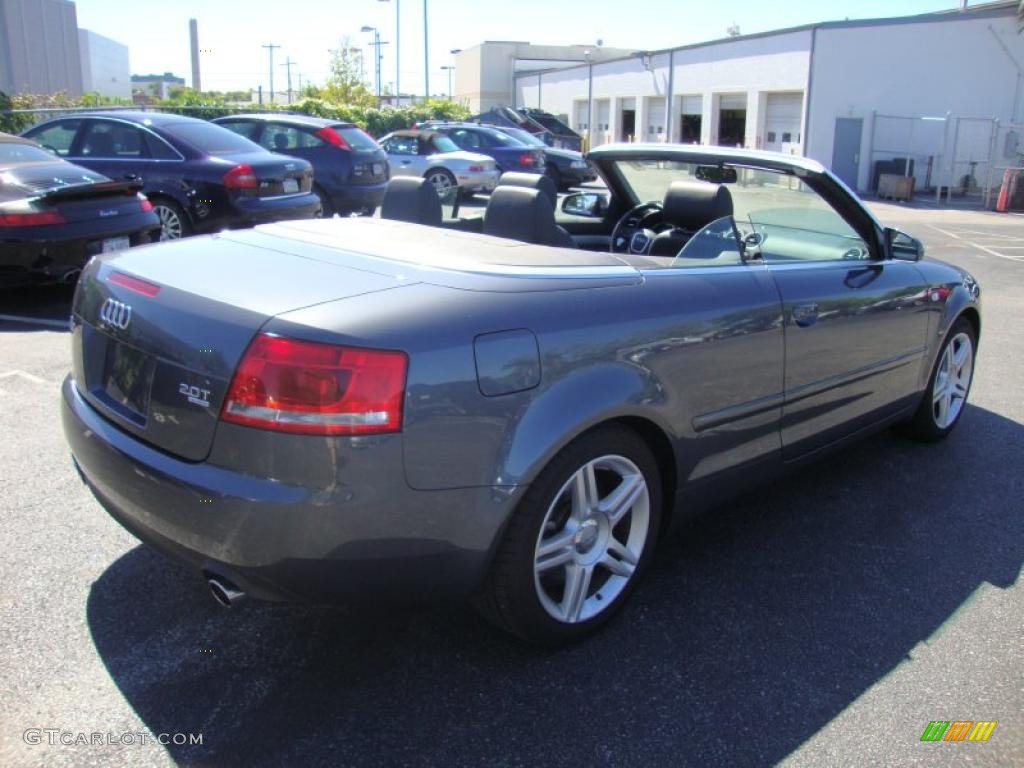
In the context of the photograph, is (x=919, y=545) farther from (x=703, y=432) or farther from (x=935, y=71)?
(x=935, y=71)

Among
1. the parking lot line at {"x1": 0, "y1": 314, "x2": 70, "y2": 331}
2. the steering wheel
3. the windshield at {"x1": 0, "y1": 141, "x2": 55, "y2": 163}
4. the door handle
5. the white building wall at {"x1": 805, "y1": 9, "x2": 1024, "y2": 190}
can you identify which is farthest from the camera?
the white building wall at {"x1": 805, "y1": 9, "x2": 1024, "y2": 190}

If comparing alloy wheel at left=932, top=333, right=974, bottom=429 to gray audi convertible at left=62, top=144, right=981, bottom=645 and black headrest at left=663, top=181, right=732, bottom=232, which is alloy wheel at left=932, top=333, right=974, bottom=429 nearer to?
gray audi convertible at left=62, top=144, right=981, bottom=645

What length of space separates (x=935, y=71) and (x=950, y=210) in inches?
261

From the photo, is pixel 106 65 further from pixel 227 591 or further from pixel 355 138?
pixel 227 591

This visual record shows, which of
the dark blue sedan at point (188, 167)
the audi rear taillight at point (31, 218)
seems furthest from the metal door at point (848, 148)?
the audi rear taillight at point (31, 218)

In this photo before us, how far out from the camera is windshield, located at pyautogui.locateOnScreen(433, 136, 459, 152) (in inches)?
699

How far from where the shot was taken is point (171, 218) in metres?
9.29

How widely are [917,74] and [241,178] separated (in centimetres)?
2263

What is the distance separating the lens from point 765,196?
4.21m

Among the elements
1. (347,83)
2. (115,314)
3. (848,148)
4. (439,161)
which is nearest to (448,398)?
(115,314)

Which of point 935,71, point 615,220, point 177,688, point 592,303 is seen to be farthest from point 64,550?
point 935,71

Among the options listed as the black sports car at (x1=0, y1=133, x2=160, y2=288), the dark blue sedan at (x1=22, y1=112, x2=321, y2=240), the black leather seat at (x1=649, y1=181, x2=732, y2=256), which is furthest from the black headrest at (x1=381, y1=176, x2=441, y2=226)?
the dark blue sedan at (x1=22, y1=112, x2=321, y2=240)

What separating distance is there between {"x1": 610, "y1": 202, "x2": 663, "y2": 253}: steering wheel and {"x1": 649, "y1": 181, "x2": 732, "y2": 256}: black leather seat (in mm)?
623

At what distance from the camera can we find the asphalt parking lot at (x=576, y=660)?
247cm
